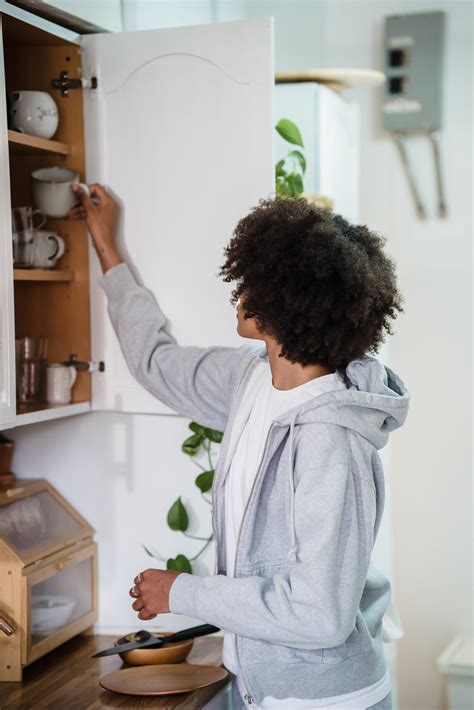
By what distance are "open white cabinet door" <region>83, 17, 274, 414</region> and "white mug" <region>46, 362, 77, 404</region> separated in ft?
0.23

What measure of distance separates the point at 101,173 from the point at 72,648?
0.90m

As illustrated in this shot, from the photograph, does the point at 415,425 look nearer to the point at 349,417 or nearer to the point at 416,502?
the point at 416,502

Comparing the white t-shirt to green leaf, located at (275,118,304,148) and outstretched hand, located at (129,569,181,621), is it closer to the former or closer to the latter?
outstretched hand, located at (129,569,181,621)

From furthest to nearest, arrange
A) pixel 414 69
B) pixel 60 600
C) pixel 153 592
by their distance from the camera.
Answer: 1. pixel 414 69
2. pixel 60 600
3. pixel 153 592

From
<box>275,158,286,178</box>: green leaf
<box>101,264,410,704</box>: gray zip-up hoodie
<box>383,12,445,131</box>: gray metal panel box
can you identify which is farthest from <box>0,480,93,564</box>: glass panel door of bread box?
<box>383,12,445,131</box>: gray metal panel box

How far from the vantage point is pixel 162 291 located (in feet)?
5.93

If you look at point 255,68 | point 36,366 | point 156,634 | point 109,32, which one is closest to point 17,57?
point 109,32

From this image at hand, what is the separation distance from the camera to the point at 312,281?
1.39 metres

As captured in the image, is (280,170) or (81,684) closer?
(81,684)

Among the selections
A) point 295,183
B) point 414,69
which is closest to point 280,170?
point 295,183

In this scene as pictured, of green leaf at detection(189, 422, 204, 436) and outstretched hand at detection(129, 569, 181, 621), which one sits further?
green leaf at detection(189, 422, 204, 436)

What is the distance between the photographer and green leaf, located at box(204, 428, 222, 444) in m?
1.79

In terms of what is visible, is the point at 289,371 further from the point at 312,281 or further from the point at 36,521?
the point at 36,521

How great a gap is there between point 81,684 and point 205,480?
0.43 metres
